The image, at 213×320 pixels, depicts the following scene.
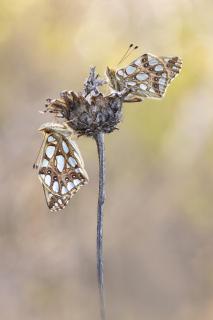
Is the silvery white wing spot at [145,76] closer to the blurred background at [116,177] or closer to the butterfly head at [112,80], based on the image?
the butterfly head at [112,80]

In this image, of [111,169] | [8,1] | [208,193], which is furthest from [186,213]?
[8,1]

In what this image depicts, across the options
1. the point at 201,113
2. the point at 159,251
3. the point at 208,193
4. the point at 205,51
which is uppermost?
the point at 205,51

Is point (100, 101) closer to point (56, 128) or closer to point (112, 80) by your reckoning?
point (112, 80)

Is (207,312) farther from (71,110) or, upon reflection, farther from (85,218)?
(71,110)

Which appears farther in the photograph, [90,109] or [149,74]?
[149,74]

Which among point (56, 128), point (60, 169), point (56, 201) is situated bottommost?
point (56, 201)

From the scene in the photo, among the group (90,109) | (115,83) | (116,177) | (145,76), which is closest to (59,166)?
(90,109)
